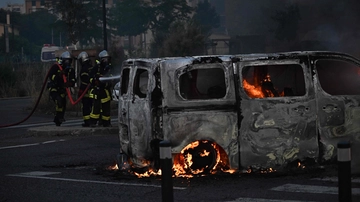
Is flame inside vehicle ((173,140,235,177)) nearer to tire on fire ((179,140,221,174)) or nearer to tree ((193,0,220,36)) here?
tire on fire ((179,140,221,174))

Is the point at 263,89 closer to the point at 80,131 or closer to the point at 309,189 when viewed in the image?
the point at 309,189

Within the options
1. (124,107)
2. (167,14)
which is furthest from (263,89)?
(167,14)

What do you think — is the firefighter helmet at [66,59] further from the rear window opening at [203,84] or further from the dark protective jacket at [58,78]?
the rear window opening at [203,84]

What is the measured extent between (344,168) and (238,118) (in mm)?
3796

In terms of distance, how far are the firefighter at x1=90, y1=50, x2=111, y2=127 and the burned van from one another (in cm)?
643

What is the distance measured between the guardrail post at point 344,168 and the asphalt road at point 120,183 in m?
1.70

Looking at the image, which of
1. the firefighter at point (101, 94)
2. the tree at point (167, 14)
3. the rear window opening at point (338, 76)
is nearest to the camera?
the rear window opening at point (338, 76)

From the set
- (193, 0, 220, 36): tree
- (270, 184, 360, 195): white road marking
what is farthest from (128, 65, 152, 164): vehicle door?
(193, 0, 220, 36): tree

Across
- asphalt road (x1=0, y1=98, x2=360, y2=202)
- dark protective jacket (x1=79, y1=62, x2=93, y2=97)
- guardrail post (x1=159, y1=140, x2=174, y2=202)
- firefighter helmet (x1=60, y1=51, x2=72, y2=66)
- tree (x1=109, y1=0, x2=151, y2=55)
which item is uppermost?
tree (x1=109, y1=0, x2=151, y2=55)

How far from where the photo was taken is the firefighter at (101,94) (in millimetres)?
16797

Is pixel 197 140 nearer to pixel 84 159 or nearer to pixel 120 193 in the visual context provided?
pixel 120 193

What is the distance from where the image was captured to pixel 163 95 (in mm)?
10133

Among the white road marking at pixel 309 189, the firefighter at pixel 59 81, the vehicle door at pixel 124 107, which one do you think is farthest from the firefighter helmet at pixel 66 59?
the white road marking at pixel 309 189

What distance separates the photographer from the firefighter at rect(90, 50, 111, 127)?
55.1 ft
